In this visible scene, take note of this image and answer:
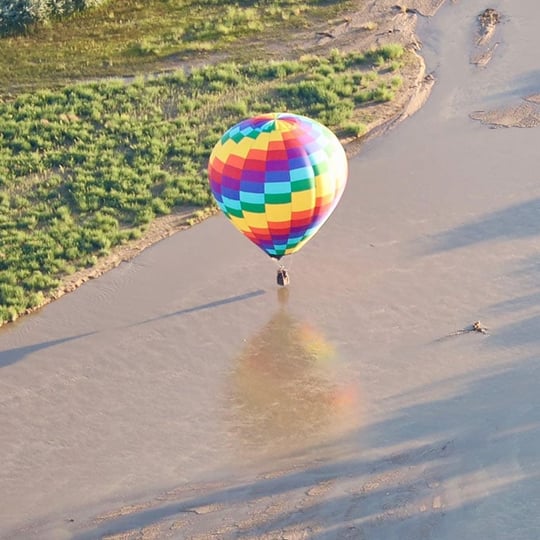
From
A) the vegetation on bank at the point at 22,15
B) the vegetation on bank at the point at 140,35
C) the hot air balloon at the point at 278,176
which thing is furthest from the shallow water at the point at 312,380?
the vegetation on bank at the point at 22,15

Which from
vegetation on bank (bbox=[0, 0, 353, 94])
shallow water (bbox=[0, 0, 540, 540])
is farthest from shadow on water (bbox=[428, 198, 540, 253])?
vegetation on bank (bbox=[0, 0, 353, 94])

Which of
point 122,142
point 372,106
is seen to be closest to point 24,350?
point 122,142

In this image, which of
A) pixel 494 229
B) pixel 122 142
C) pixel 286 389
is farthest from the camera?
pixel 122 142

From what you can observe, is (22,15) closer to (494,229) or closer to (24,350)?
(24,350)

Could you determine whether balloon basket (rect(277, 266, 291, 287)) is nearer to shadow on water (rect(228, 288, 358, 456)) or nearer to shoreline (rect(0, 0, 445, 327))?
shadow on water (rect(228, 288, 358, 456))

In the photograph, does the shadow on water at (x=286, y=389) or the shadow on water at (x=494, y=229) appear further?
the shadow on water at (x=494, y=229)

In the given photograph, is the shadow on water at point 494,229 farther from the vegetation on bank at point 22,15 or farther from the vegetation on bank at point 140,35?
the vegetation on bank at point 22,15

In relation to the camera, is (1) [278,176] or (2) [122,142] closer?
(1) [278,176]

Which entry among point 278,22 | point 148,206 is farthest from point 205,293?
point 278,22
